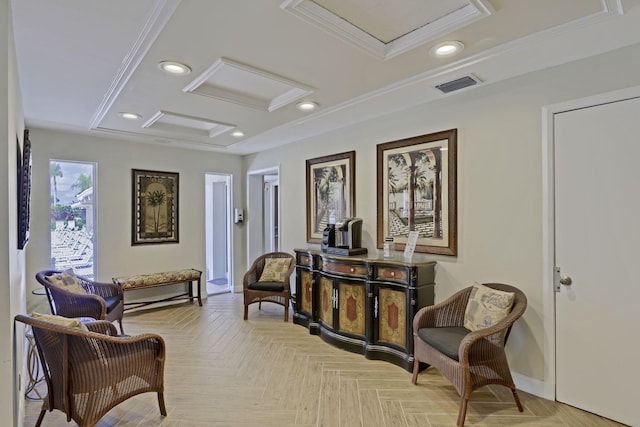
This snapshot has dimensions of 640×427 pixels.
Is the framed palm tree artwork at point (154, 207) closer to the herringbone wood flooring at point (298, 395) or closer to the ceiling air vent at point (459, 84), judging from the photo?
the herringbone wood flooring at point (298, 395)

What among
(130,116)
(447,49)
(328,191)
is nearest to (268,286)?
(328,191)

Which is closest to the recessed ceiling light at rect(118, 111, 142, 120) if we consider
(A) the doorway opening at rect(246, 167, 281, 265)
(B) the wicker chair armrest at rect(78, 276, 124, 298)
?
(B) the wicker chair armrest at rect(78, 276, 124, 298)

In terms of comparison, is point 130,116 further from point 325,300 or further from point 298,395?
point 298,395

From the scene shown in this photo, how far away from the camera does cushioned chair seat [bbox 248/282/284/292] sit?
449cm

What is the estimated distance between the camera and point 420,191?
339cm

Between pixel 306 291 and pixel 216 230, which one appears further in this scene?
pixel 216 230

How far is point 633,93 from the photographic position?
2.19 metres

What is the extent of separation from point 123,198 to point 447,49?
4.65m

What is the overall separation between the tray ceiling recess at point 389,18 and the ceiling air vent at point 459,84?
29.5 inches

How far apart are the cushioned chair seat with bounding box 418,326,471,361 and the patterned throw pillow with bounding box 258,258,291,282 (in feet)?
7.97

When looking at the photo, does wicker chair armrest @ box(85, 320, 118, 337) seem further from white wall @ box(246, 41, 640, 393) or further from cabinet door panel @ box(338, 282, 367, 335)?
white wall @ box(246, 41, 640, 393)

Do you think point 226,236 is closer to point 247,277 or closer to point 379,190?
point 247,277

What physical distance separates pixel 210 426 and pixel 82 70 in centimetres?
278

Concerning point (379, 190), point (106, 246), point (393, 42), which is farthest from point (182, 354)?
point (393, 42)
